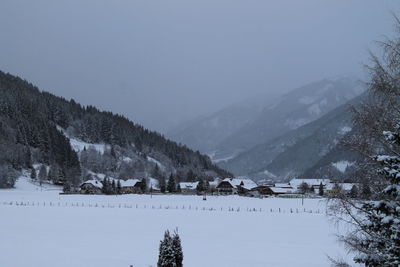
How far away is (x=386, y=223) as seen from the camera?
8.10 metres

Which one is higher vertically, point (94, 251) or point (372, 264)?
point (372, 264)

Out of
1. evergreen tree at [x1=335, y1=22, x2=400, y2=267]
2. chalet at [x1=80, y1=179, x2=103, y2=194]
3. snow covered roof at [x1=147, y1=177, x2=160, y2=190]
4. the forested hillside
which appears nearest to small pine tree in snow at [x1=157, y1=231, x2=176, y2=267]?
evergreen tree at [x1=335, y1=22, x2=400, y2=267]

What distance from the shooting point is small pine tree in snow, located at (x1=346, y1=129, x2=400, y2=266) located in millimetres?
7883

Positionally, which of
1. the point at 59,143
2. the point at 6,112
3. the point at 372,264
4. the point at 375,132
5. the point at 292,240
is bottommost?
the point at 292,240

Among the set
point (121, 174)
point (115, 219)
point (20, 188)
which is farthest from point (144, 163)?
point (115, 219)

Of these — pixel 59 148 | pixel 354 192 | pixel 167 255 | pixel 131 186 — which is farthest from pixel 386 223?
pixel 59 148

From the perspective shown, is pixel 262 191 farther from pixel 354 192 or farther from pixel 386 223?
pixel 386 223

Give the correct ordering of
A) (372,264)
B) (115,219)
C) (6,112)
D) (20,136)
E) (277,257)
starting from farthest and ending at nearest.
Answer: (6,112) → (20,136) → (115,219) → (277,257) → (372,264)

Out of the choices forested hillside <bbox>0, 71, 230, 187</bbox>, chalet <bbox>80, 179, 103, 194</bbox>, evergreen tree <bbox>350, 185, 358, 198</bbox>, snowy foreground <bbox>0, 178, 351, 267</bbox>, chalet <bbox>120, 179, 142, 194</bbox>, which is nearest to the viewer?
evergreen tree <bbox>350, 185, 358, 198</bbox>

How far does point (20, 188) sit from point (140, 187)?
1369 inches

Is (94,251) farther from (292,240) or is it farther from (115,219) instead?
(115,219)

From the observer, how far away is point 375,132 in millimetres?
9250

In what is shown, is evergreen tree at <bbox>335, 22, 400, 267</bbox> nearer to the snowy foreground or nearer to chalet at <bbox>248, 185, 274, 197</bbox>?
the snowy foreground

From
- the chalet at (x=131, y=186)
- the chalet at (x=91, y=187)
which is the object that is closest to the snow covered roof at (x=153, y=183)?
the chalet at (x=131, y=186)
